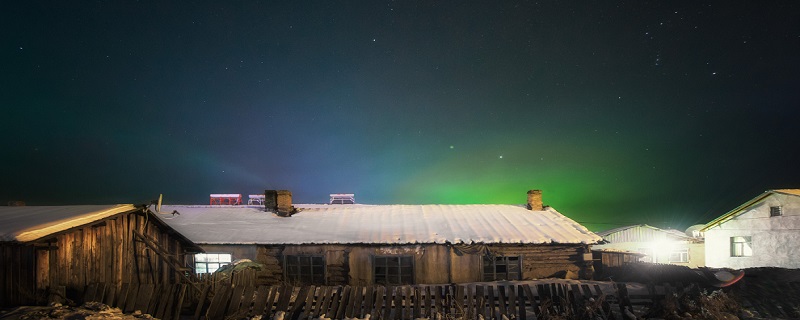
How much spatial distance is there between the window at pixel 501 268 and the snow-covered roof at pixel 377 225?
3.33ft

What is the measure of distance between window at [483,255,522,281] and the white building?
18.5 metres

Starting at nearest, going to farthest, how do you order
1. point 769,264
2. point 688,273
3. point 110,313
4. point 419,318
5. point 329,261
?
1. point 110,313
2. point 419,318
3. point 688,273
4. point 329,261
5. point 769,264

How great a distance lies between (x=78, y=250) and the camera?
453 inches

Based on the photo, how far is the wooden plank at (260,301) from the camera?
39.8ft

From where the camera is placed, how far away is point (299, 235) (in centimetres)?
2084

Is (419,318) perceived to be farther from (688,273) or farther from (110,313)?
(688,273)

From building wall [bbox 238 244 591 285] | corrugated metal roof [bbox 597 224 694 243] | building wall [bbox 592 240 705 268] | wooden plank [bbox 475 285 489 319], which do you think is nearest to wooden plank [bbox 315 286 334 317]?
wooden plank [bbox 475 285 489 319]

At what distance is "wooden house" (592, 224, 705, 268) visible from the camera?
126ft

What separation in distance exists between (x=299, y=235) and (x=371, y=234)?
342 cm

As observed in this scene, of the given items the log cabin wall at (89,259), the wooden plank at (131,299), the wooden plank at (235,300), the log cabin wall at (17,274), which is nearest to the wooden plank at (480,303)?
the wooden plank at (235,300)

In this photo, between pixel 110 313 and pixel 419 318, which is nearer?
pixel 110 313

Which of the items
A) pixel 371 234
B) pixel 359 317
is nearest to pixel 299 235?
pixel 371 234

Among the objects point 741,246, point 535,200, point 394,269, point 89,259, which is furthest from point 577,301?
point 741,246

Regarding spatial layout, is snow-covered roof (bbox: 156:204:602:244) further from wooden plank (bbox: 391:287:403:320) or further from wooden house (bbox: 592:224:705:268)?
wooden house (bbox: 592:224:705:268)
